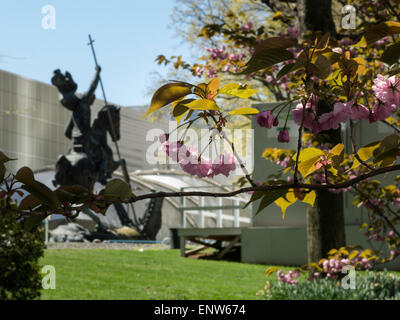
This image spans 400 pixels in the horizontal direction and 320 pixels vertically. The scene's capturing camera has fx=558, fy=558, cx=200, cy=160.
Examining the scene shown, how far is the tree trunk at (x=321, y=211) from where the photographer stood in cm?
517

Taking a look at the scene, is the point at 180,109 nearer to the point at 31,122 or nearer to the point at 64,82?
the point at 64,82

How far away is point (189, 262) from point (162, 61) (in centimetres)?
695

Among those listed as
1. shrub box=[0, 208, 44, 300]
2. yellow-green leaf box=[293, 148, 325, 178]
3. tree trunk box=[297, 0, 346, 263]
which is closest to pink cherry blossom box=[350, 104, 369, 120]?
yellow-green leaf box=[293, 148, 325, 178]

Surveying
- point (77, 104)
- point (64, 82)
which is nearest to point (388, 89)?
point (64, 82)

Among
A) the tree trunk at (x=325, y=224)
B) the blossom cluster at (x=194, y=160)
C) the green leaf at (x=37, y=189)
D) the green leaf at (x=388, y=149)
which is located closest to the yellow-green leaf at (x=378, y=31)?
the green leaf at (x=388, y=149)

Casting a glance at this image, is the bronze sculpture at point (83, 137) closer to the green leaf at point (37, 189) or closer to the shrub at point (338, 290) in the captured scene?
the shrub at point (338, 290)

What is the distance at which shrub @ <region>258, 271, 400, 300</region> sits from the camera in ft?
17.4

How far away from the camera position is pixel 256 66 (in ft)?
3.43

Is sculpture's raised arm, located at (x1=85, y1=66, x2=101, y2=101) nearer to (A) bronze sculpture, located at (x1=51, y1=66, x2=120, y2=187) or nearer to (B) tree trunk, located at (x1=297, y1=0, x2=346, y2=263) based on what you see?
(A) bronze sculpture, located at (x1=51, y1=66, x2=120, y2=187)

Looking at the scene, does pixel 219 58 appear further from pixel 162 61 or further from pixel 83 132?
pixel 83 132

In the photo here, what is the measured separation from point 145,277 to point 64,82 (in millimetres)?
9846

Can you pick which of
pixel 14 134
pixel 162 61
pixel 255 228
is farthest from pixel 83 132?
pixel 14 134

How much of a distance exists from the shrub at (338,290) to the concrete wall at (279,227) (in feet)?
19.0
